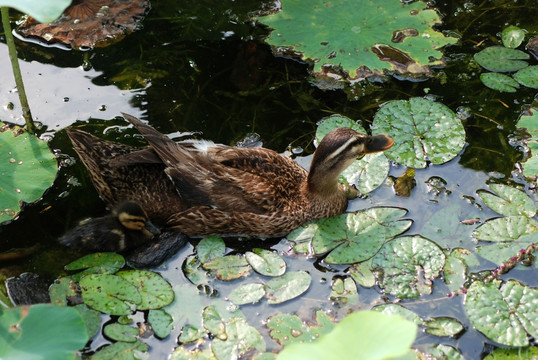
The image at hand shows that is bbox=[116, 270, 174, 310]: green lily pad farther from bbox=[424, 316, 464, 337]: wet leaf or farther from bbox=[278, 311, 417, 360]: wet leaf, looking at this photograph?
bbox=[424, 316, 464, 337]: wet leaf

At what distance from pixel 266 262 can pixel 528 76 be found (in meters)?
3.36

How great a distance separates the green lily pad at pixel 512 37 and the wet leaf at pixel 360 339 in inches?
172

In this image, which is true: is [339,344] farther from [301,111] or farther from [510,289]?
[301,111]

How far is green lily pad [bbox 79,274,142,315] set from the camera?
4723mm

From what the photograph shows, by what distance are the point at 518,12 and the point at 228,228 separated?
14.1ft

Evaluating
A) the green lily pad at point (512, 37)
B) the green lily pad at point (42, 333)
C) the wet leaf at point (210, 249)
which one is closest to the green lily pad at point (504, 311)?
the wet leaf at point (210, 249)

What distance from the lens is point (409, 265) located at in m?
4.93

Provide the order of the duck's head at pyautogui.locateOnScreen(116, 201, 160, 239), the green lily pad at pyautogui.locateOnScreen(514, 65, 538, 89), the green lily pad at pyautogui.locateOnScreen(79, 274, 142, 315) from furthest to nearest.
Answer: the green lily pad at pyautogui.locateOnScreen(514, 65, 538, 89)
the duck's head at pyautogui.locateOnScreen(116, 201, 160, 239)
the green lily pad at pyautogui.locateOnScreen(79, 274, 142, 315)

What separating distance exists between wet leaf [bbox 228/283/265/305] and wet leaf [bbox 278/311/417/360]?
1.45 meters

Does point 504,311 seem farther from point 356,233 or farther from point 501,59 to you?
point 501,59

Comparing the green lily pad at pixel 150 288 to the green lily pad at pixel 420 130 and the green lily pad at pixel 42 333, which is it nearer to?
the green lily pad at pixel 42 333

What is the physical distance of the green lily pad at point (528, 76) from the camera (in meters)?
6.36

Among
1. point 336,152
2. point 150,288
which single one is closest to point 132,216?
point 150,288

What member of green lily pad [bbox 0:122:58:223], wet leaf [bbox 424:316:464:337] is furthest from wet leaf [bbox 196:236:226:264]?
wet leaf [bbox 424:316:464:337]
